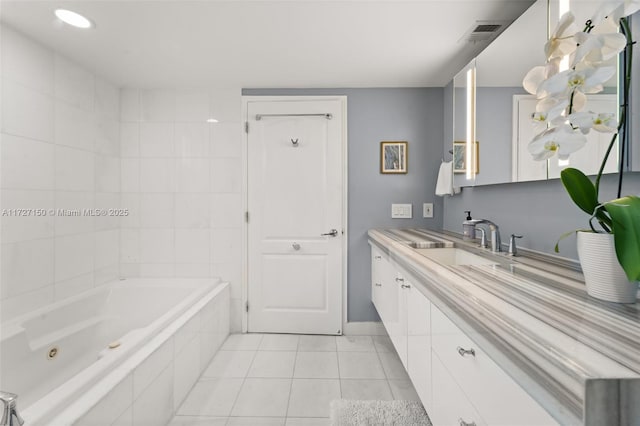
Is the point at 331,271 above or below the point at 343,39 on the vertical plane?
below

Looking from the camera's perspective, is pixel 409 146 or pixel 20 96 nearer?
pixel 20 96

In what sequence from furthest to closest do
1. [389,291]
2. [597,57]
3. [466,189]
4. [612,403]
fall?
[466,189]
[389,291]
[597,57]
[612,403]

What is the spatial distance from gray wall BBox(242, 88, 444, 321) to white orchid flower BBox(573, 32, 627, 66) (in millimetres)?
1896

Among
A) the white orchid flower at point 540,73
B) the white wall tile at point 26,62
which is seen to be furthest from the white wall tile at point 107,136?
the white orchid flower at point 540,73

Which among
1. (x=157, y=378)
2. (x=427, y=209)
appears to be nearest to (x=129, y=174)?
(x=157, y=378)

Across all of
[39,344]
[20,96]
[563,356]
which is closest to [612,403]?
[563,356]

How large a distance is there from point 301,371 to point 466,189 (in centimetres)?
180

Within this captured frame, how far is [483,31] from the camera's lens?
5.86ft

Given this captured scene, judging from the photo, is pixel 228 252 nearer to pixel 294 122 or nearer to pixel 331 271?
pixel 331 271

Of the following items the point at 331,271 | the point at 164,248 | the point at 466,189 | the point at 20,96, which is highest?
the point at 20,96

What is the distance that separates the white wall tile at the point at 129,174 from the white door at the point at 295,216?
1.02 meters

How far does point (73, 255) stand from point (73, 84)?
1.27 meters

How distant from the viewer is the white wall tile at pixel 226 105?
270cm

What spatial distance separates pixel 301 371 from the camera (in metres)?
2.10
